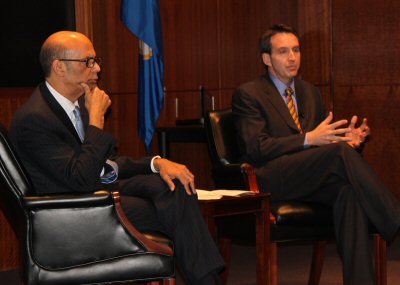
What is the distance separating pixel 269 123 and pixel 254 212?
2.33 ft

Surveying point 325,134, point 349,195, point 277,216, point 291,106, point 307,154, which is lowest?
point 277,216

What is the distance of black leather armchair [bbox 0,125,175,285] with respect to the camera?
3375mm

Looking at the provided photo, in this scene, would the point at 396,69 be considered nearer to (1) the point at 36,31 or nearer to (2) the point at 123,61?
(2) the point at 123,61

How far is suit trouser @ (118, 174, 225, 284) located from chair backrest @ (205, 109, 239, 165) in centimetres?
114

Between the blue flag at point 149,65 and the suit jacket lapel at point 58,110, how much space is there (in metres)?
2.62

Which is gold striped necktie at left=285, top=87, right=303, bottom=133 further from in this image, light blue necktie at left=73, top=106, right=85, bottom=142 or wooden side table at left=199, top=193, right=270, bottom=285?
light blue necktie at left=73, top=106, right=85, bottom=142

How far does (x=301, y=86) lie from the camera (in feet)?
16.8

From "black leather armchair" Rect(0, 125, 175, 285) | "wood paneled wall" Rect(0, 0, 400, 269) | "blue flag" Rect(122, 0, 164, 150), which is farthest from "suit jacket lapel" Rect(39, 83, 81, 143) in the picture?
"wood paneled wall" Rect(0, 0, 400, 269)

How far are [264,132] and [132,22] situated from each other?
1.91 meters

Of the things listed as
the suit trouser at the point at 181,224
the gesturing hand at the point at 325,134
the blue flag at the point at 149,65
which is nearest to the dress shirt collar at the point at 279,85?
the gesturing hand at the point at 325,134

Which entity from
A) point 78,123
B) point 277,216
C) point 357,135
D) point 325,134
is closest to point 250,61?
point 357,135

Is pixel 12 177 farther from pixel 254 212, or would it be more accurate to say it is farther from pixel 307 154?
pixel 307 154

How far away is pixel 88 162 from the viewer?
139 inches

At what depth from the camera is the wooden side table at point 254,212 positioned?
159 inches
